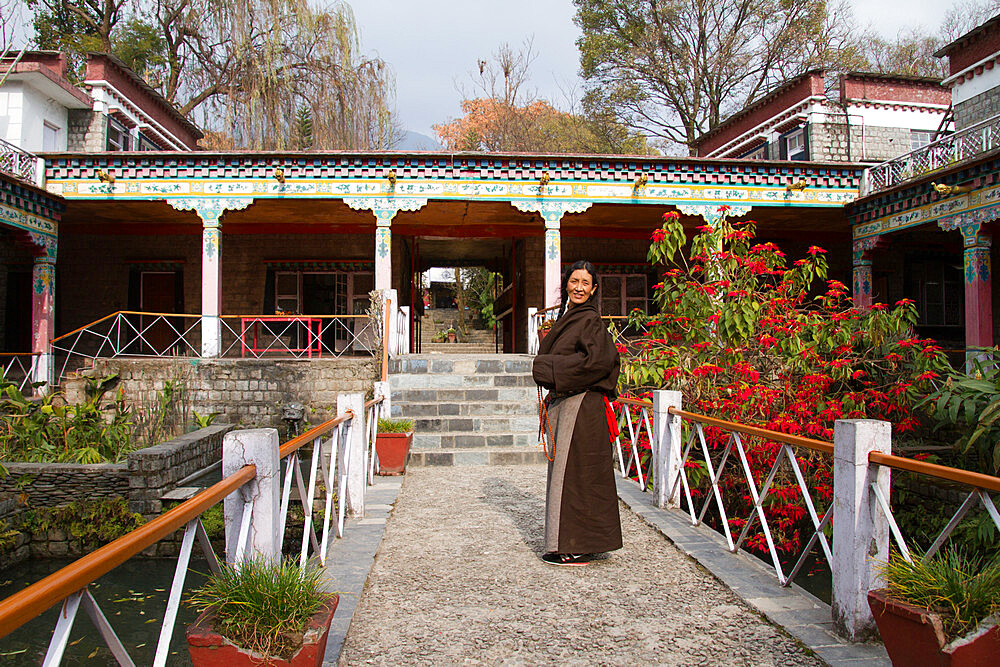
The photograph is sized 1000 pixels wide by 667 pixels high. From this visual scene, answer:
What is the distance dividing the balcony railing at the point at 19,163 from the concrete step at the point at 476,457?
8348 mm

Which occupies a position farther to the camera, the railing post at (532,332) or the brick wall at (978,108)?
the brick wall at (978,108)

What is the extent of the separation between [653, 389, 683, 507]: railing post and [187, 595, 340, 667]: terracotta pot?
3480mm

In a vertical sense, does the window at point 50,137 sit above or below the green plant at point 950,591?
above

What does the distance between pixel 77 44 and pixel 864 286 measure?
21.0m

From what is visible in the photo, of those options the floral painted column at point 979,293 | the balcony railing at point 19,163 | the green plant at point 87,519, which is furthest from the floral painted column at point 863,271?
the balcony railing at point 19,163

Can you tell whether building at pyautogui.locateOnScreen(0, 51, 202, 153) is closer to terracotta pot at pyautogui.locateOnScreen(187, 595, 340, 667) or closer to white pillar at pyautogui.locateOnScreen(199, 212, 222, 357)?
white pillar at pyautogui.locateOnScreen(199, 212, 222, 357)

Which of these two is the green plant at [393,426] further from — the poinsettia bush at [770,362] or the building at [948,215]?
the building at [948,215]

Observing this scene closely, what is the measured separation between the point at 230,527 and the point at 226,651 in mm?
648

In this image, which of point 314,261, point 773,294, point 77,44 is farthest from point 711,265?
point 77,44

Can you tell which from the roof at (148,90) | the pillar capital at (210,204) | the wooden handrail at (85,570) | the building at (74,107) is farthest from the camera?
the roof at (148,90)

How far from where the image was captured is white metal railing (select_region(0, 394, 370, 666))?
1.44m

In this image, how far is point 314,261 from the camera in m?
14.5

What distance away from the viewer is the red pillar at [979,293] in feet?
33.0

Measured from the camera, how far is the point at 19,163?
11055mm
